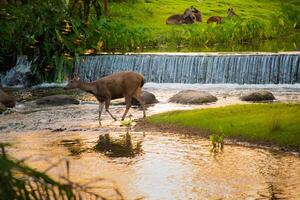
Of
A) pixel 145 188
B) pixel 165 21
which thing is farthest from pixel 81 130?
pixel 165 21

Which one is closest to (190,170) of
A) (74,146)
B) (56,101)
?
(74,146)

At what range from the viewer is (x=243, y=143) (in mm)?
17172

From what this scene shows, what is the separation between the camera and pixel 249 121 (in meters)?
19.0

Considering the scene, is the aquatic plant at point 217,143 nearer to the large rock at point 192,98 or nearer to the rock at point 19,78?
the large rock at point 192,98

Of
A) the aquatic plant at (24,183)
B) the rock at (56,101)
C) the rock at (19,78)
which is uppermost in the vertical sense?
the aquatic plant at (24,183)

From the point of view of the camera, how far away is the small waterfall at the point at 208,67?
33125 mm

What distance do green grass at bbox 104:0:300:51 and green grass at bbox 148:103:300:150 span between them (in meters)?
6.57

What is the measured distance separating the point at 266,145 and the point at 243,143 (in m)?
0.70

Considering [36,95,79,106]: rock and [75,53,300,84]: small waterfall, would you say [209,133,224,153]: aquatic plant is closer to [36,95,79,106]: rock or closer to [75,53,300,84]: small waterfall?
[36,95,79,106]: rock

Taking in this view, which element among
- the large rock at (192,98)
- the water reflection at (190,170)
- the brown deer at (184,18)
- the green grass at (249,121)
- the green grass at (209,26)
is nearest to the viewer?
the water reflection at (190,170)

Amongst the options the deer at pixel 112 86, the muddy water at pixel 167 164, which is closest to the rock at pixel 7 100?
the muddy water at pixel 167 164

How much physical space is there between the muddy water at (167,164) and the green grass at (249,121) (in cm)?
89

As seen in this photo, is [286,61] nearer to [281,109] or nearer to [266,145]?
[281,109]

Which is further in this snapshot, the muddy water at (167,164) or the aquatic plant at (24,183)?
the muddy water at (167,164)
